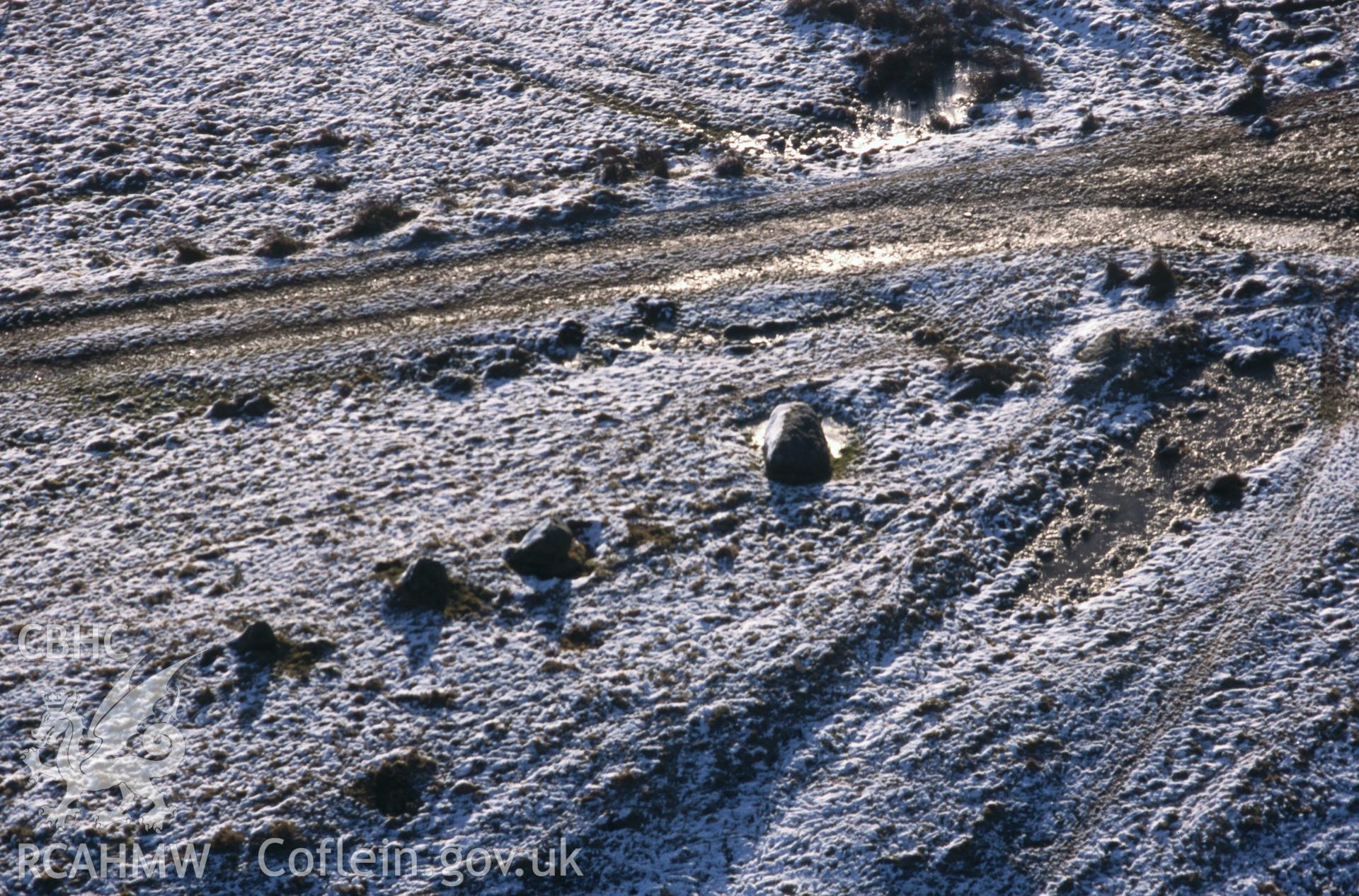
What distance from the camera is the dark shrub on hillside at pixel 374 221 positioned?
17.7 metres

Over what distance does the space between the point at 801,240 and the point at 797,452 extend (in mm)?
4994

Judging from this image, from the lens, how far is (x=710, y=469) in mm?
13406

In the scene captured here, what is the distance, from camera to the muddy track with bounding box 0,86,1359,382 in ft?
52.2

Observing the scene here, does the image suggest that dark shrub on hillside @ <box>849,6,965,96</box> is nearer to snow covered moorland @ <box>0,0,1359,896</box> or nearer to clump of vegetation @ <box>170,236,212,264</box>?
snow covered moorland @ <box>0,0,1359,896</box>

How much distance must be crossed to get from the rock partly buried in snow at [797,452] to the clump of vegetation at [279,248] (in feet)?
30.3

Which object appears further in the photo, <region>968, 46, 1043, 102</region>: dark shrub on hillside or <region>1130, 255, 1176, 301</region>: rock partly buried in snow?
<region>968, 46, 1043, 102</region>: dark shrub on hillside

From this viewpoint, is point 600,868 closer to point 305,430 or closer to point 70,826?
point 70,826

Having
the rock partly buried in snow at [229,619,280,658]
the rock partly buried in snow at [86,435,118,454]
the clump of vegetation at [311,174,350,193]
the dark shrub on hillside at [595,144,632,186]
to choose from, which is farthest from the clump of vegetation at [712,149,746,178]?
the rock partly buried in snow at [229,619,280,658]

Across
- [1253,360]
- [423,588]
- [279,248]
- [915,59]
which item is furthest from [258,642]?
[915,59]

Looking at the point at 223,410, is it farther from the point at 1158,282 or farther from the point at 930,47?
the point at 930,47

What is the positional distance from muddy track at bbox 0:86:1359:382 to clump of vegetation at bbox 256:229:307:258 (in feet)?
1.67

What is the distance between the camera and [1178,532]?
12156 mm

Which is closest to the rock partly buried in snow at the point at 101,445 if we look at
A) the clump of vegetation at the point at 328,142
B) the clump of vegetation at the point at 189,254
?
the clump of vegetation at the point at 189,254

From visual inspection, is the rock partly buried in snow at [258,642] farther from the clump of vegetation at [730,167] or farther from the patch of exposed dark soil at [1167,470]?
the clump of vegetation at [730,167]
